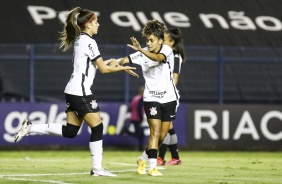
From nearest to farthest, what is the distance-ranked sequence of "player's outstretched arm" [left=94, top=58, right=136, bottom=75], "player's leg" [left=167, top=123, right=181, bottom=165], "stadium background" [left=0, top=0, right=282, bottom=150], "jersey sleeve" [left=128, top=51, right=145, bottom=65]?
"player's outstretched arm" [left=94, top=58, right=136, bottom=75] < "jersey sleeve" [left=128, top=51, right=145, bottom=65] < "player's leg" [left=167, top=123, right=181, bottom=165] < "stadium background" [left=0, top=0, right=282, bottom=150]

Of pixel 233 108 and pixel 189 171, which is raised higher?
pixel 233 108

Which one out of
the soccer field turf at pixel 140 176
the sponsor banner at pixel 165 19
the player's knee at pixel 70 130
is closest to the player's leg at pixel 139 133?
the sponsor banner at pixel 165 19

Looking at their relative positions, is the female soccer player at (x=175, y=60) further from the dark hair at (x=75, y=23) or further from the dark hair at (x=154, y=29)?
the dark hair at (x=75, y=23)

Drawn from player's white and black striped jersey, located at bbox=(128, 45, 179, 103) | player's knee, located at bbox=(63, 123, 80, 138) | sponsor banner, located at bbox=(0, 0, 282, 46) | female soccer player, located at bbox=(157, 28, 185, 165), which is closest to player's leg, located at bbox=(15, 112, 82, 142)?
player's knee, located at bbox=(63, 123, 80, 138)

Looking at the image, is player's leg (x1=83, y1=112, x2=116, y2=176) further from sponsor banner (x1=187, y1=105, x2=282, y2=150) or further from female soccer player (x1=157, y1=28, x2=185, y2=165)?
sponsor banner (x1=187, y1=105, x2=282, y2=150)

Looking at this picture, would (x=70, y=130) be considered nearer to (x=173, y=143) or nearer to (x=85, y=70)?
(x=85, y=70)

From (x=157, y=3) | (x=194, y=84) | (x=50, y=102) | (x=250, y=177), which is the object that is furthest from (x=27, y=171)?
(x=157, y=3)

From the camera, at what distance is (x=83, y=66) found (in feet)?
43.1

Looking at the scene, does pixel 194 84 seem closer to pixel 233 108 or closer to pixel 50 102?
pixel 233 108

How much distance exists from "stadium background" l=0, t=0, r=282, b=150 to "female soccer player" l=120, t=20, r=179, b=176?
9.16 metres

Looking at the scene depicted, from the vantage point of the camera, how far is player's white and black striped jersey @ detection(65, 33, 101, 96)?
43.0 ft

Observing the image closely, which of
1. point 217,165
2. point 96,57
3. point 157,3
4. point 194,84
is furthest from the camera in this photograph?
point 157,3

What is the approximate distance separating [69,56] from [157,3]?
4.68 meters

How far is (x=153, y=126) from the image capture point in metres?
13.9
